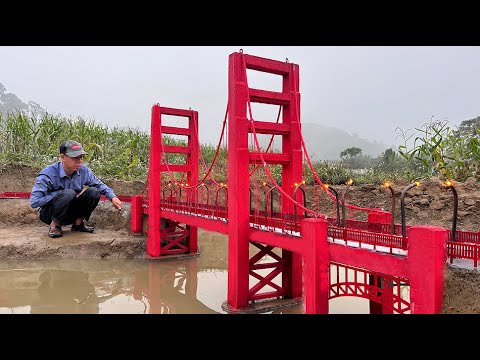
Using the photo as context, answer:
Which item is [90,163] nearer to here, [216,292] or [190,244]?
[190,244]

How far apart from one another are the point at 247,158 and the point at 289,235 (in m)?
1.99

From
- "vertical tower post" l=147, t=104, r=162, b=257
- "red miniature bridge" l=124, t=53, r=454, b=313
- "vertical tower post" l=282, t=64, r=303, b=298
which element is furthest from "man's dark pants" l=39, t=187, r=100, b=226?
"vertical tower post" l=282, t=64, r=303, b=298

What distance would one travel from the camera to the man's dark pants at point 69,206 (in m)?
11.2

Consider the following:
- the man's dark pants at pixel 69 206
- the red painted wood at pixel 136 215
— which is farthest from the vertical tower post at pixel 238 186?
the red painted wood at pixel 136 215

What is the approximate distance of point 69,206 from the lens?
38.7ft

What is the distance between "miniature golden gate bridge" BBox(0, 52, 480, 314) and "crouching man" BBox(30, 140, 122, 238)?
2010 mm

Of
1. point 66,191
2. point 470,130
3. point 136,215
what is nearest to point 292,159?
point 66,191

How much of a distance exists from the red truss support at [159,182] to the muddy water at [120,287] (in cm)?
57

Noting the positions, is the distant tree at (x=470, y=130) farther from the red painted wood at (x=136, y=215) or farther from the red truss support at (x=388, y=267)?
the red painted wood at (x=136, y=215)

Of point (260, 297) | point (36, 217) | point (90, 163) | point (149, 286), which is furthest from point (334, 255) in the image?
point (90, 163)

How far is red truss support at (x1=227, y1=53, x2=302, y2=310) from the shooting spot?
7.48m

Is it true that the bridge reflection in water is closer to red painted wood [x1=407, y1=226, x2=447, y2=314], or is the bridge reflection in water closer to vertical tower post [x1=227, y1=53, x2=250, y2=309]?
vertical tower post [x1=227, y1=53, x2=250, y2=309]

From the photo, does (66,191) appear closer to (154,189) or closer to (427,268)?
(154,189)

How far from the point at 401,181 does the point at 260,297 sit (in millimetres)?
12249
